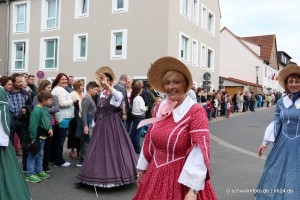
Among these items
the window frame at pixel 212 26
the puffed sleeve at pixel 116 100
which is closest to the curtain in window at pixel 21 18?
the window frame at pixel 212 26

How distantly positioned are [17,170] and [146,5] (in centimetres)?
1715

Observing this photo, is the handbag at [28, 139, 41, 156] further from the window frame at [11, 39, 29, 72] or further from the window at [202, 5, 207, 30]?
the window at [202, 5, 207, 30]

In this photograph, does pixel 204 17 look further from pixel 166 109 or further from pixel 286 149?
pixel 166 109

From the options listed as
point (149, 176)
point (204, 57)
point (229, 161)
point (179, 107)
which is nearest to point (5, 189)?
point (149, 176)

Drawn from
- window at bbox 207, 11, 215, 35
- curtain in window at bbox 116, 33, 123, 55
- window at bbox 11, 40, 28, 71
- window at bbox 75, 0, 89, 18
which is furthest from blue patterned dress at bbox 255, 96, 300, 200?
window at bbox 207, 11, 215, 35

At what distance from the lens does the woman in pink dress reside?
8.18 feet

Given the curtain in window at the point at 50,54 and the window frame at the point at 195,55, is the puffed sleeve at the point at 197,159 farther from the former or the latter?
the curtain in window at the point at 50,54

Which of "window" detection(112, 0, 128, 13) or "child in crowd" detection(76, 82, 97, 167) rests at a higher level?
"window" detection(112, 0, 128, 13)

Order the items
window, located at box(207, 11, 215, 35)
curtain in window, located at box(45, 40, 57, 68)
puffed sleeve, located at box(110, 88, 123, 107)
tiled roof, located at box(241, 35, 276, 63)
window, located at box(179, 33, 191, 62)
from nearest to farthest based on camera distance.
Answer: puffed sleeve, located at box(110, 88, 123, 107) → window, located at box(179, 33, 191, 62) → curtain in window, located at box(45, 40, 57, 68) → window, located at box(207, 11, 215, 35) → tiled roof, located at box(241, 35, 276, 63)

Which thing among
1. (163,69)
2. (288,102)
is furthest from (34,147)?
(288,102)

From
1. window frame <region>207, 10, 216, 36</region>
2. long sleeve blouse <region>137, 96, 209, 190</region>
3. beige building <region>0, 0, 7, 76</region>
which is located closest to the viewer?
long sleeve blouse <region>137, 96, 209, 190</region>

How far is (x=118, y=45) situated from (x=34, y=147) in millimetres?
16177

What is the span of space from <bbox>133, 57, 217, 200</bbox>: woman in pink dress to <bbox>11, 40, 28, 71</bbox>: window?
23.8 metres

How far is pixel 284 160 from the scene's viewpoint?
429cm
